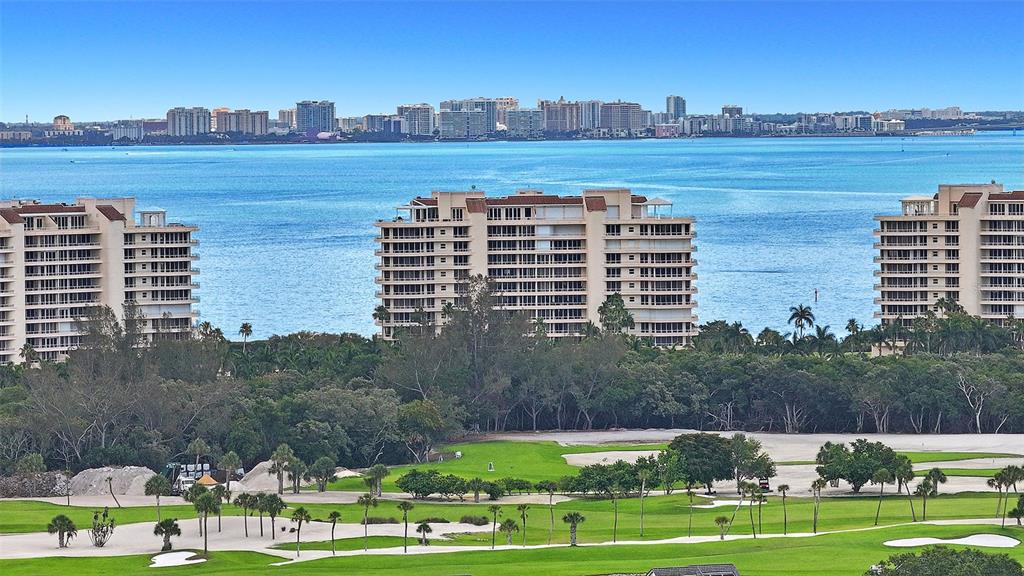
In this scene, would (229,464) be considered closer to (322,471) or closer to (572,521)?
(322,471)

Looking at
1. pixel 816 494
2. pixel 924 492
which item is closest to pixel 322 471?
pixel 816 494

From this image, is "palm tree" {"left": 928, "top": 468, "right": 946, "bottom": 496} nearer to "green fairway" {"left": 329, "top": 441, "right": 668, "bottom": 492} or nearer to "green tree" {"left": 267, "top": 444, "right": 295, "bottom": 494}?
"green fairway" {"left": 329, "top": 441, "right": 668, "bottom": 492}

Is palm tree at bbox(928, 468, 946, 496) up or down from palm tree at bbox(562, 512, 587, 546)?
up

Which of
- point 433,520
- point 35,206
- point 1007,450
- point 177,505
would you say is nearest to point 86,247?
point 35,206

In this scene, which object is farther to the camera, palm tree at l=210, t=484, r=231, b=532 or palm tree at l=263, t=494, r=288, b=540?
palm tree at l=210, t=484, r=231, b=532

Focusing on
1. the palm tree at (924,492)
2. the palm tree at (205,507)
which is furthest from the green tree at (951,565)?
the palm tree at (205,507)

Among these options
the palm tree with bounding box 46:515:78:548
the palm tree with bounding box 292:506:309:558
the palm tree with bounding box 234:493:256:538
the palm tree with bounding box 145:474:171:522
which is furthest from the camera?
the palm tree with bounding box 145:474:171:522

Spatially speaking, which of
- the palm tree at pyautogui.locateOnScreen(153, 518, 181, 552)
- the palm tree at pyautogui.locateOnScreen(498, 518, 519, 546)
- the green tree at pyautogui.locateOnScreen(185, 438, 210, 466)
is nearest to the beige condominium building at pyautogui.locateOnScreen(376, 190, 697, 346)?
the green tree at pyautogui.locateOnScreen(185, 438, 210, 466)
